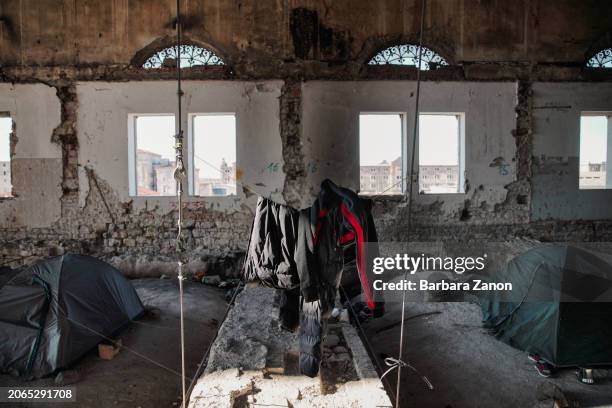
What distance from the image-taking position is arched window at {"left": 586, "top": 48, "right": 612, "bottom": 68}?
7.27 m

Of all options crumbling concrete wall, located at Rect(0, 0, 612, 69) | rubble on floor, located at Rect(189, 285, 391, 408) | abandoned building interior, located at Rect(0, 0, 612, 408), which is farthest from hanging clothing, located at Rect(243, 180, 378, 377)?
crumbling concrete wall, located at Rect(0, 0, 612, 69)

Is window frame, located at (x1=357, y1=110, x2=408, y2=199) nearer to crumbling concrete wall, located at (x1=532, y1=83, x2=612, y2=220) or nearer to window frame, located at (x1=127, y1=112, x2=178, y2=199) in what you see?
crumbling concrete wall, located at (x1=532, y1=83, x2=612, y2=220)

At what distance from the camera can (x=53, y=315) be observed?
12.8 ft

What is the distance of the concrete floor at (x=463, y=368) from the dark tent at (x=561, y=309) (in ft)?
0.67

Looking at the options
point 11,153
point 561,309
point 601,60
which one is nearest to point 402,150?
point 561,309

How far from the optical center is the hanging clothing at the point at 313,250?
2.83m

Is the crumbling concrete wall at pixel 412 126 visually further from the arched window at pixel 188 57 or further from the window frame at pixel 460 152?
the arched window at pixel 188 57

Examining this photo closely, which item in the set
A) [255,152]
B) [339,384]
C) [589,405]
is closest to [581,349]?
[589,405]

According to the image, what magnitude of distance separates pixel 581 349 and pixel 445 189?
3.89m

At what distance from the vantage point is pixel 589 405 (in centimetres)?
330

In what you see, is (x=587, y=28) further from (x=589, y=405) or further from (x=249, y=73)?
(x=589, y=405)

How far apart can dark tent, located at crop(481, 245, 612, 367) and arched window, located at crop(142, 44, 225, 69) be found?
6.27 m

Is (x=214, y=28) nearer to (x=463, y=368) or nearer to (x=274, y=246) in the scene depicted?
(x=274, y=246)

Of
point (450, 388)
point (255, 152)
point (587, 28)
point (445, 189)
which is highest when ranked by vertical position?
point (587, 28)
